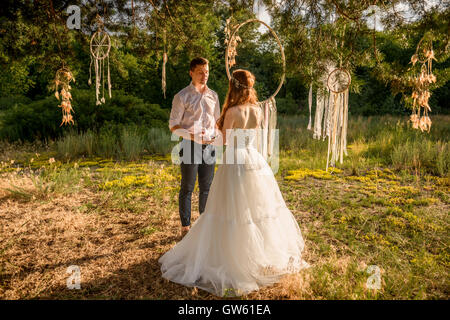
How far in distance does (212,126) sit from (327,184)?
11.2 feet

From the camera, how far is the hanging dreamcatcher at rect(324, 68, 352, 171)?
3012mm

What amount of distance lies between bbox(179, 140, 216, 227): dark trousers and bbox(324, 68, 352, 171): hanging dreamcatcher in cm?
133

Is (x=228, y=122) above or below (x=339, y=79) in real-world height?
below

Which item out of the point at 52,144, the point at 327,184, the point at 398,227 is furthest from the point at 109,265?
the point at 52,144

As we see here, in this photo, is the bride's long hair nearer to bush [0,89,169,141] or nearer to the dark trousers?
the dark trousers

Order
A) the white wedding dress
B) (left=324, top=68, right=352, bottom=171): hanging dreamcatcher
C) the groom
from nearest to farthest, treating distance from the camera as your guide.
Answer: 1. the white wedding dress
2. (left=324, top=68, right=352, bottom=171): hanging dreamcatcher
3. the groom

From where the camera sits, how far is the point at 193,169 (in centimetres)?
325

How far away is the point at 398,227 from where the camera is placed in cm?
386

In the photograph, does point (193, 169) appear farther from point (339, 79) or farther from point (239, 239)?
point (339, 79)

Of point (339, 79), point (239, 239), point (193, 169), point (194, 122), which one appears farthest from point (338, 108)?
point (239, 239)

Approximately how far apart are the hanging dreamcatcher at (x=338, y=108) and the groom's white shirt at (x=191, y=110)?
1293 millimetres

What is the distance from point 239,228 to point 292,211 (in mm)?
2139

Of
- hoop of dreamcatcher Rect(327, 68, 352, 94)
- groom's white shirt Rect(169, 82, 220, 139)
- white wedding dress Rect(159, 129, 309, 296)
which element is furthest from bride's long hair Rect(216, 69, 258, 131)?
hoop of dreamcatcher Rect(327, 68, 352, 94)

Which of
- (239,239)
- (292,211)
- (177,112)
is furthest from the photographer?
(292,211)
